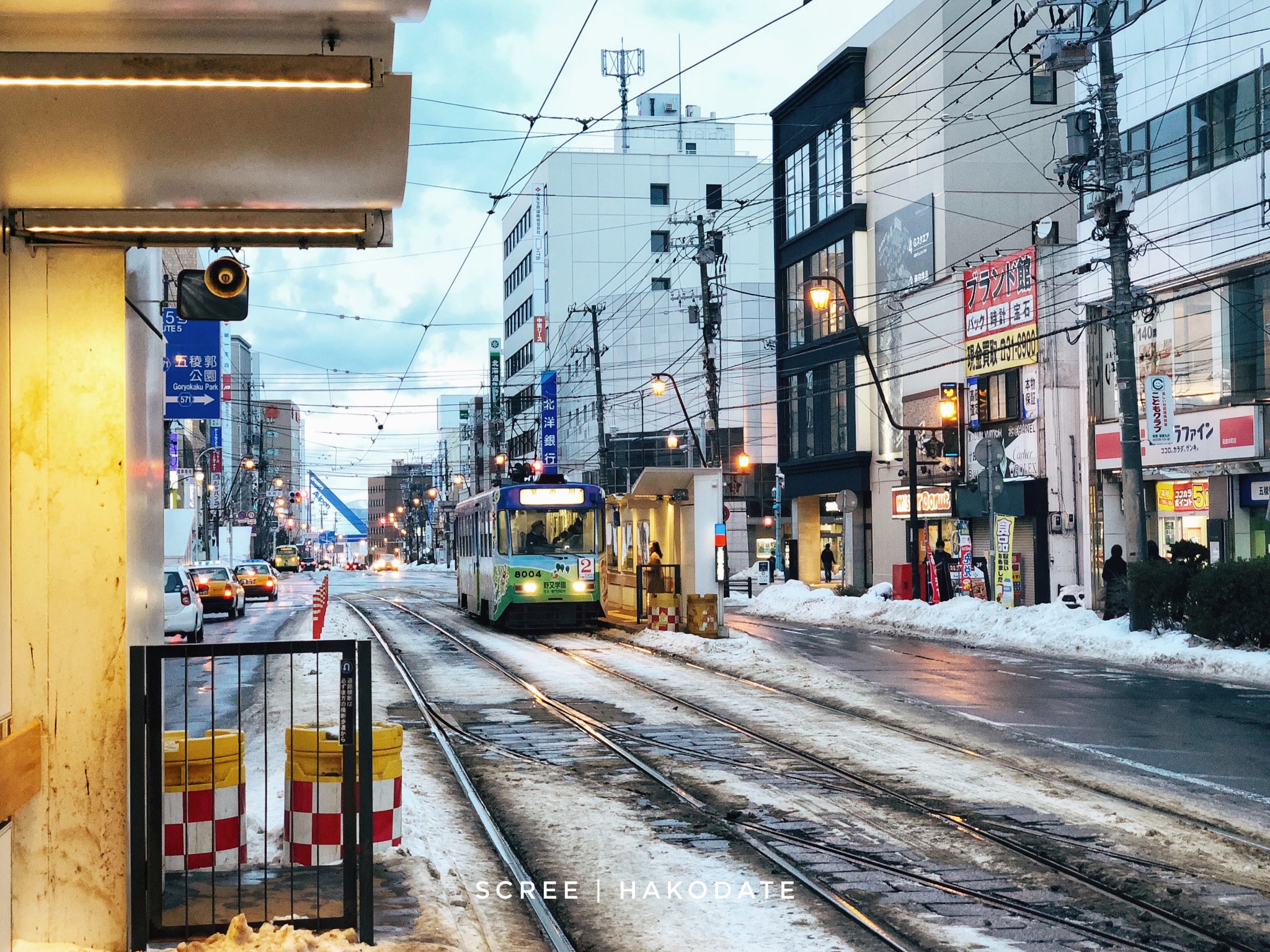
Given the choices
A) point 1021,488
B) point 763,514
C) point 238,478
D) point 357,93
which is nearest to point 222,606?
point 1021,488

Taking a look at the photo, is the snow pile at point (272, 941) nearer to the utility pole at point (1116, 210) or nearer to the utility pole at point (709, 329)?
the utility pole at point (1116, 210)

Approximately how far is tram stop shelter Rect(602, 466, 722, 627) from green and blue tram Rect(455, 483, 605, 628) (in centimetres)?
132

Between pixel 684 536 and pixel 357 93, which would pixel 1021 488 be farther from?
pixel 357 93

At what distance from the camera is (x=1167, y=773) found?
1129cm

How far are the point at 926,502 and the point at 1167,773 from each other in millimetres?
31945

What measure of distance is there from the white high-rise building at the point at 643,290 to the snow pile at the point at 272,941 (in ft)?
233

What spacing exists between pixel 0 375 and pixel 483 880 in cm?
399

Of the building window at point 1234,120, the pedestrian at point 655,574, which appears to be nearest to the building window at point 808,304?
the building window at point 1234,120

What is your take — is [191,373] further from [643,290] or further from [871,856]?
[643,290]

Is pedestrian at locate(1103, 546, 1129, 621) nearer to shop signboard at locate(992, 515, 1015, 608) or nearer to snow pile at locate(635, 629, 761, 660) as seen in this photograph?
shop signboard at locate(992, 515, 1015, 608)

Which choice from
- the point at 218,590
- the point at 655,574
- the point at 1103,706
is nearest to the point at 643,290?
the point at 218,590

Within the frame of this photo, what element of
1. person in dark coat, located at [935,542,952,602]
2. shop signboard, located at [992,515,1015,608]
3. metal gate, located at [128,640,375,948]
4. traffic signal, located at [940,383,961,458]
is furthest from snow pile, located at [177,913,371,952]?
person in dark coat, located at [935,542,952,602]

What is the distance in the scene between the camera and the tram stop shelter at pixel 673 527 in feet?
90.4

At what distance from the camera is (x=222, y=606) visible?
1451 inches
